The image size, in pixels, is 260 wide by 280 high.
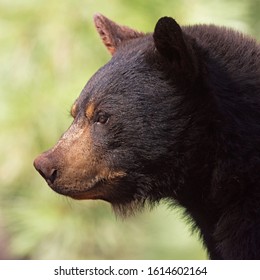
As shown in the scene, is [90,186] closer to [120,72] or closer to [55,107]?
[120,72]

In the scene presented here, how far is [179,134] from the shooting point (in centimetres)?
409

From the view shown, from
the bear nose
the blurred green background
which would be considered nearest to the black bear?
the bear nose

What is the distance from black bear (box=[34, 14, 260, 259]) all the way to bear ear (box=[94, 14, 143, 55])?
1.10 ft

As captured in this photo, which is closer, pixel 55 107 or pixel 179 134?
pixel 179 134

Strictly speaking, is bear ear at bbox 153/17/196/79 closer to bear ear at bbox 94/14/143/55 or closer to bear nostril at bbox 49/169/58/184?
bear ear at bbox 94/14/143/55

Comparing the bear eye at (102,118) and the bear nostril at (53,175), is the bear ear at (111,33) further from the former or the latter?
the bear nostril at (53,175)

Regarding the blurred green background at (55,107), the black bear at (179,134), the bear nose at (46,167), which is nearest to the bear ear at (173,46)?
the black bear at (179,134)

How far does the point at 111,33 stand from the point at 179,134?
707 millimetres

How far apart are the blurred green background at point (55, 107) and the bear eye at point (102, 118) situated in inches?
170

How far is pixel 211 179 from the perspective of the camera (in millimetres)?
4055

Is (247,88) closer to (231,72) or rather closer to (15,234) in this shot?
(231,72)

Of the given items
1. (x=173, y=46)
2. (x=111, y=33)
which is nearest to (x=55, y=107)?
(x=111, y=33)

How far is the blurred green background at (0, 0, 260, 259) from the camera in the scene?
8.64 metres
